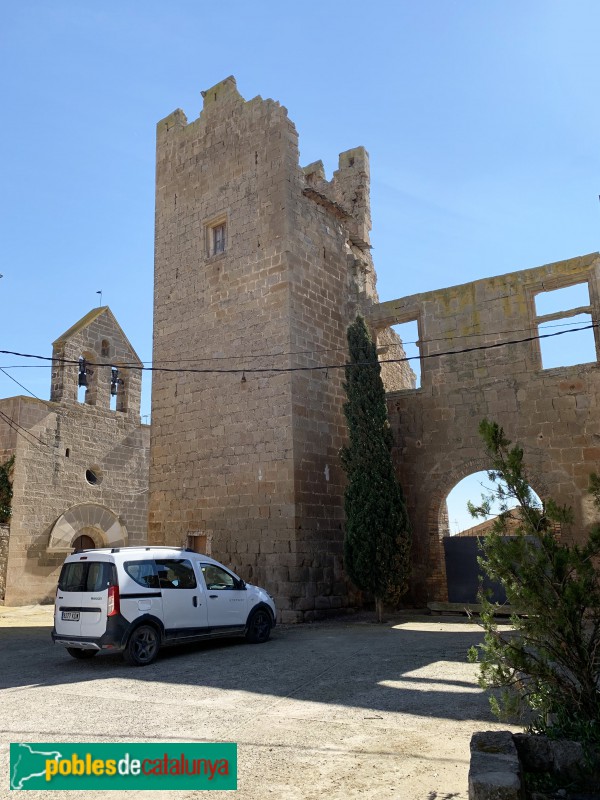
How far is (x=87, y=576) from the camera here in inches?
321

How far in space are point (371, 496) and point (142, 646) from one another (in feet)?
16.9

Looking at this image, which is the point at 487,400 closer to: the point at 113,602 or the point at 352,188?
the point at 352,188

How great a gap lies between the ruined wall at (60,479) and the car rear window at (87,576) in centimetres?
940

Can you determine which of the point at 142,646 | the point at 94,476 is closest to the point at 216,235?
the point at 94,476

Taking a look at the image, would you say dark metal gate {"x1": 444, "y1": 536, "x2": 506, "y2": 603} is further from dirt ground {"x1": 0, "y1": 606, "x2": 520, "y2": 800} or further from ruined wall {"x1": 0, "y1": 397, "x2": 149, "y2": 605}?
ruined wall {"x1": 0, "y1": 397, "x2": 149, "y2": 605}

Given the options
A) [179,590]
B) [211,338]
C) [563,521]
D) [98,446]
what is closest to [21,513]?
[98,446]

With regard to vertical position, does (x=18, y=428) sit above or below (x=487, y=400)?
above

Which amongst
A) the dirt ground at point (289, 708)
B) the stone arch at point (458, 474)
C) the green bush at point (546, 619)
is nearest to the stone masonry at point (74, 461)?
the dirt ground at point (289, 708)

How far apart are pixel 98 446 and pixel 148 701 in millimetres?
14430

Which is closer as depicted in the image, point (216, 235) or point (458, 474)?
point (458, 474)

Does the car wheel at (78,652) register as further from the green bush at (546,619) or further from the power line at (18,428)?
the power line at (18,428)

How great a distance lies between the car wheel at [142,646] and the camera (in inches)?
310

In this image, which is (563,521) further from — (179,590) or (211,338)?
(211,338)

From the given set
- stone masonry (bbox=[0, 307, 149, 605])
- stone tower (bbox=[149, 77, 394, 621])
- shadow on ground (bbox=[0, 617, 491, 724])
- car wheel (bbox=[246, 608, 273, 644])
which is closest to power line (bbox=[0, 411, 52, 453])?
stone masonry (bbox=[0, 307, 149, 605])
